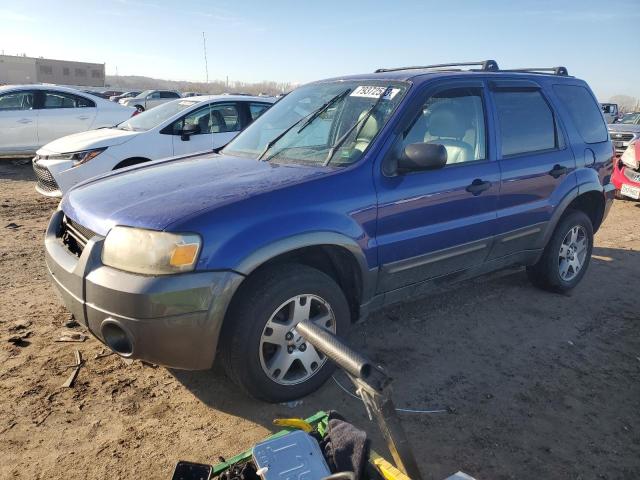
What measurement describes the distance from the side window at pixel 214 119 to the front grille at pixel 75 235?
4.31m

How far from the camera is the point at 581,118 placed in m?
4.57

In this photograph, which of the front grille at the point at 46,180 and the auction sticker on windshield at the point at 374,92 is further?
the front grille at the point at 46,180

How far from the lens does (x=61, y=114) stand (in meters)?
10.2

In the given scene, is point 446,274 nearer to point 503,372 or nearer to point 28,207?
point 503,372

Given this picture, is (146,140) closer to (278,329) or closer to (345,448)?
(278,329)

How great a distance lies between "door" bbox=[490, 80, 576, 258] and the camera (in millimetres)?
3840

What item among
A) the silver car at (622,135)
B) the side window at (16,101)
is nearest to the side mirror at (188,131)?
the side window at (16,101)

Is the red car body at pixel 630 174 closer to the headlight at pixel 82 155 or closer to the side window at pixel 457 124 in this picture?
the side window at pixel 457 124

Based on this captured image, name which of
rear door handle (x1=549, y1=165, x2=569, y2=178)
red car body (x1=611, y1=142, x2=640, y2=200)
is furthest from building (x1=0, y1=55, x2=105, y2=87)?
rear door handle (x1=549, y1=165, x2=569, y2=178)

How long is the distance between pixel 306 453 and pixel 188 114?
6.35 m

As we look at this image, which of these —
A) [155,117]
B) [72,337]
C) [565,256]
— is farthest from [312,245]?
[155,117]

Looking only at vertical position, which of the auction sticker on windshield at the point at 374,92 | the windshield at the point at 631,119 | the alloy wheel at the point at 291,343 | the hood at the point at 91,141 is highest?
the windshield at the point at 631,119

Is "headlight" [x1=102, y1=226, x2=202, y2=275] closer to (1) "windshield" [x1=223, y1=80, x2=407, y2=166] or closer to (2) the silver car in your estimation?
(1) "windshield" [x1=223, y1=80, x2=407, y2=166]

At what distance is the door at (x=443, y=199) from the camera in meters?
3.16
